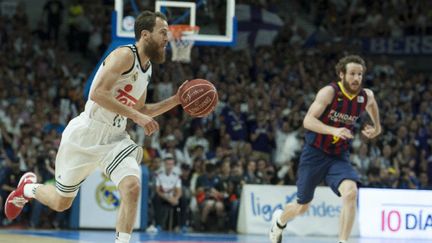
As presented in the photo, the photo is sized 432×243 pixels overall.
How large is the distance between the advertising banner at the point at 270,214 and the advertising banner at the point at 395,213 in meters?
1.24

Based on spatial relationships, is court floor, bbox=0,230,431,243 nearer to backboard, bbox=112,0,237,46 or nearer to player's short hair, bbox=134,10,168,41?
backboard, bbox=112,0,237,46

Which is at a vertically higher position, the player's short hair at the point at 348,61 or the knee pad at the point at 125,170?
the player's short hair at the point at 348,61

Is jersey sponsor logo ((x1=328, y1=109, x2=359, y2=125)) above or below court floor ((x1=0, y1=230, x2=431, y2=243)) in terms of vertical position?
above

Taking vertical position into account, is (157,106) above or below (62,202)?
above

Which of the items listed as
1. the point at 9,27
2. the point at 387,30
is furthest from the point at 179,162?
the point at 387,30

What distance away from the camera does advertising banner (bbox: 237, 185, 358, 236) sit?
1563cm

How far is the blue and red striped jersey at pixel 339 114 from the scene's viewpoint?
31.4 ft

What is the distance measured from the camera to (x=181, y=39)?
13953 millimetres

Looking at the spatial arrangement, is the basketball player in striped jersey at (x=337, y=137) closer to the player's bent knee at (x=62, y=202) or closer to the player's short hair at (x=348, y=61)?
the player's short hair at (x=348, y=61)

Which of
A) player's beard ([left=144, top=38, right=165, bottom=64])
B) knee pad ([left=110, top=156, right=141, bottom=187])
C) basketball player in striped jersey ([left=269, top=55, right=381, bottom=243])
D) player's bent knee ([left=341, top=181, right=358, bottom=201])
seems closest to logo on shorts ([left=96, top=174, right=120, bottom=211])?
basketball player in striped jersey ([left=269, top=55, right=381, bottom=243])

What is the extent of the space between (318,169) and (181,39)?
16.0 ft

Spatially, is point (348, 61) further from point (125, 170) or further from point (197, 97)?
point (125, 170)

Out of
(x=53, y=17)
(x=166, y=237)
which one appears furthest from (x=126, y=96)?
(x=53, y=17)

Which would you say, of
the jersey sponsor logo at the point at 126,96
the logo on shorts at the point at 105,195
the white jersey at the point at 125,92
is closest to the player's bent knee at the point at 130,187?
the white jersey at the point at 125,92
